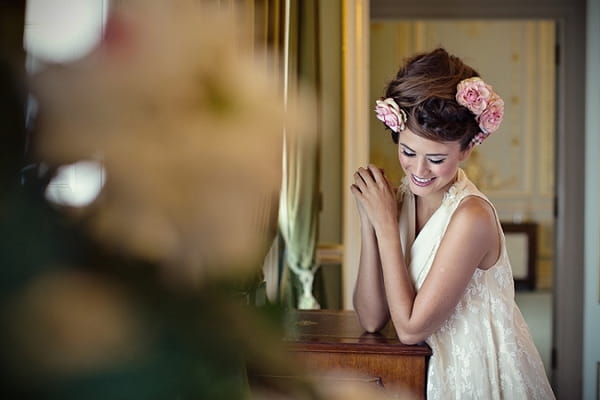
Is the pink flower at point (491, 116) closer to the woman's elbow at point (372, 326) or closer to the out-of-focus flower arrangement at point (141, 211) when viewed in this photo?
the woman's elbow at point (372, 326)

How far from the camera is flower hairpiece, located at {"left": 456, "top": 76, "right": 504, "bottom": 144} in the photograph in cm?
228

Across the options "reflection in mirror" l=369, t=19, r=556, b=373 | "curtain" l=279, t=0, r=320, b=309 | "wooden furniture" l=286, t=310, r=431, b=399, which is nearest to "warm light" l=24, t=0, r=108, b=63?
"wooden furniture" l=286, t=310, r=431, b=399

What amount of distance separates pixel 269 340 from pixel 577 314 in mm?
5923

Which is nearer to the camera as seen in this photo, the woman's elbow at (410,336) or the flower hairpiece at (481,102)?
the woman's elbow at (410,336)

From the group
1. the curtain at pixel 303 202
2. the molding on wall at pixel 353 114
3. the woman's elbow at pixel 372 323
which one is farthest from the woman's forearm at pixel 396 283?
the molding on wall at pixel 353 114

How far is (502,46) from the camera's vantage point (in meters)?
11.6

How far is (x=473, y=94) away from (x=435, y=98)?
106 millimetres

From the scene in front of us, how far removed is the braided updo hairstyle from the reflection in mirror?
890 cm

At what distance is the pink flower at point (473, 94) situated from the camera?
2.27 metres

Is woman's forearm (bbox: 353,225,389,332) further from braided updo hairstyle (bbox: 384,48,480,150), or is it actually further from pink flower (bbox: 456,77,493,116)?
pink flower (bbox: 456,77,493,116)

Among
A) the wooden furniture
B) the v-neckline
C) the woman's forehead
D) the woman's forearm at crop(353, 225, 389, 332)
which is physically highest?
the woman's forehead

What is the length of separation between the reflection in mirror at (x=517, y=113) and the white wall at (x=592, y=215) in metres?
5.80

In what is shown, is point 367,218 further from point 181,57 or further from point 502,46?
point 502,46

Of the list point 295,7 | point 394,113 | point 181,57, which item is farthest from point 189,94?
point 295,7
